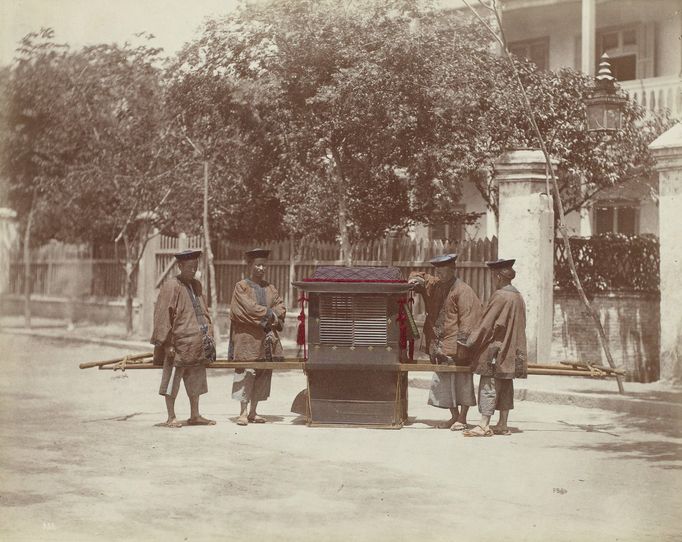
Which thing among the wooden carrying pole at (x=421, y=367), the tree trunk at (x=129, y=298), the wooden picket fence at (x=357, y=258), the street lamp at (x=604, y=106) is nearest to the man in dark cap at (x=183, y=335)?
the wooden carrying pole at (x=421, y=367)

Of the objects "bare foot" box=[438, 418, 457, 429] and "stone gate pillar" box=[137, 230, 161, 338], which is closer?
"bare foot" box=[438, 418, 457, 429]

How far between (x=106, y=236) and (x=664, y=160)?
15.7 m

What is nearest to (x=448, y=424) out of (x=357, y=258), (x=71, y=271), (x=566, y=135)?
(x=357, y=258)

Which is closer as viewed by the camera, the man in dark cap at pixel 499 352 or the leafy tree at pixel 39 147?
the man in dark cap at pixel 499 352

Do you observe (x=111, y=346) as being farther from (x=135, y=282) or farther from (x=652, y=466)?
(x=652, y=466)

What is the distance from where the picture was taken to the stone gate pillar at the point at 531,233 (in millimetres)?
14797

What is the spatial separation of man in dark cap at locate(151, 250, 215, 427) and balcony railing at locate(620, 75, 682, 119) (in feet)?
38.9

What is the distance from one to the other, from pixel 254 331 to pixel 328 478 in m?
2.95

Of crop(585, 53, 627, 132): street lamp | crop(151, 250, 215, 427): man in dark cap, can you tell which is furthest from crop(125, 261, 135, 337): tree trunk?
crop(151, 250, 215, 427): man in dark cap

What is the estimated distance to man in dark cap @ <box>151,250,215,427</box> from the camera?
991 centimetres

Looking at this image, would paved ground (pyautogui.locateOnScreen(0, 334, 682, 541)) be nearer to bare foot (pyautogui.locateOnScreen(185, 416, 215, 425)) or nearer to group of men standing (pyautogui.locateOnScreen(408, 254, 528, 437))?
bare foot (pyautogui.locateOnScreen(185, 416, 215, 425))

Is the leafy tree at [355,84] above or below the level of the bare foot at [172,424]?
above

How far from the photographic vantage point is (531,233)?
14.8 metres

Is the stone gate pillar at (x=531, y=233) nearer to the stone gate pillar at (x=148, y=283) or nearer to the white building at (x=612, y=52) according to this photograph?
the white building at (x=612, y=52)
